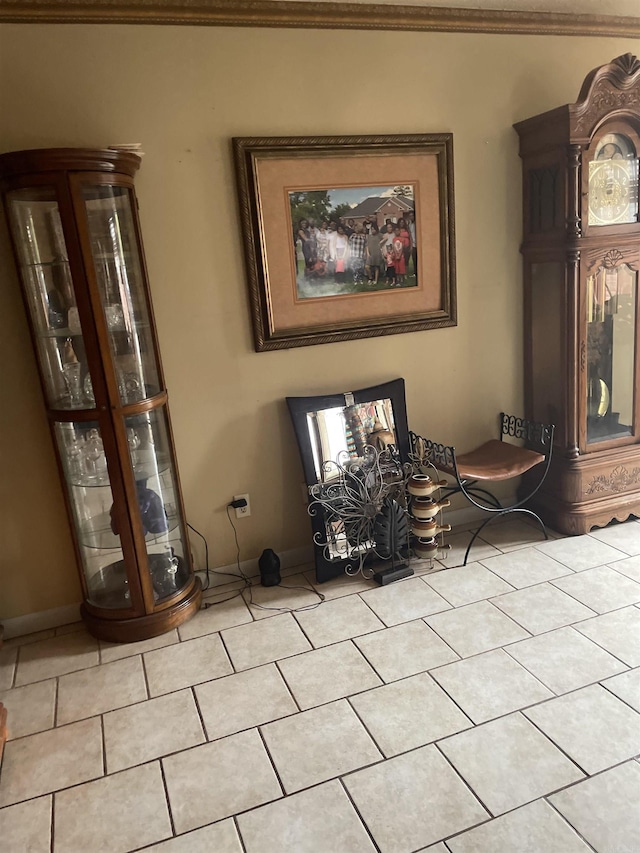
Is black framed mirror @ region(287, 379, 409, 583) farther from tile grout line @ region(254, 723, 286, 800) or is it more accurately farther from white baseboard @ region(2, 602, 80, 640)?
white baseboard @ region(2, 602, 80, 640)

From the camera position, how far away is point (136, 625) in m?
2.48

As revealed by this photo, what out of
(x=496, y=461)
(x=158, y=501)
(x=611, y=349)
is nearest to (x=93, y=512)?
(x=158, y=501)

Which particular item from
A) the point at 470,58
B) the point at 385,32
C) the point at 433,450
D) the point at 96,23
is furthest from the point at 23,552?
the point at 470,58

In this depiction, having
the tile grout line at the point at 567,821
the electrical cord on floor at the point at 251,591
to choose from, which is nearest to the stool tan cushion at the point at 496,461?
the electrical cord on floor at the point at 251,591

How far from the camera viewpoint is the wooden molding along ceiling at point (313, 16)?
224cm

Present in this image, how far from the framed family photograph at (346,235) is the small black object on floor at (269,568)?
3.08 ft

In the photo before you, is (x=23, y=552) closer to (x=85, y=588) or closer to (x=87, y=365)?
(x=85, y=588)

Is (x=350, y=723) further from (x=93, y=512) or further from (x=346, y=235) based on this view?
(x=346, y=235)

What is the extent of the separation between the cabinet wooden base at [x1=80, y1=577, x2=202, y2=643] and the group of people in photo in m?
1.55

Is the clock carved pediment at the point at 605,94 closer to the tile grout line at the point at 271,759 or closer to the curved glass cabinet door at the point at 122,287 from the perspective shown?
the curved glass cabinet door at the point at 122,287

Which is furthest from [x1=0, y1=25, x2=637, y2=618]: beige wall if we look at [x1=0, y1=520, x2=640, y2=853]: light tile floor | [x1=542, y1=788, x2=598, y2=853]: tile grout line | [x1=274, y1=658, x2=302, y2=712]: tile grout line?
[x1=542, y1=788, x2=598, y2=853]: tile grout line

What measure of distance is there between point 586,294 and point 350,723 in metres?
2.16

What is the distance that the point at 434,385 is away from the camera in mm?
3135

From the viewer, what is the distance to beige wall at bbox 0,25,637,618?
7.76 ft
